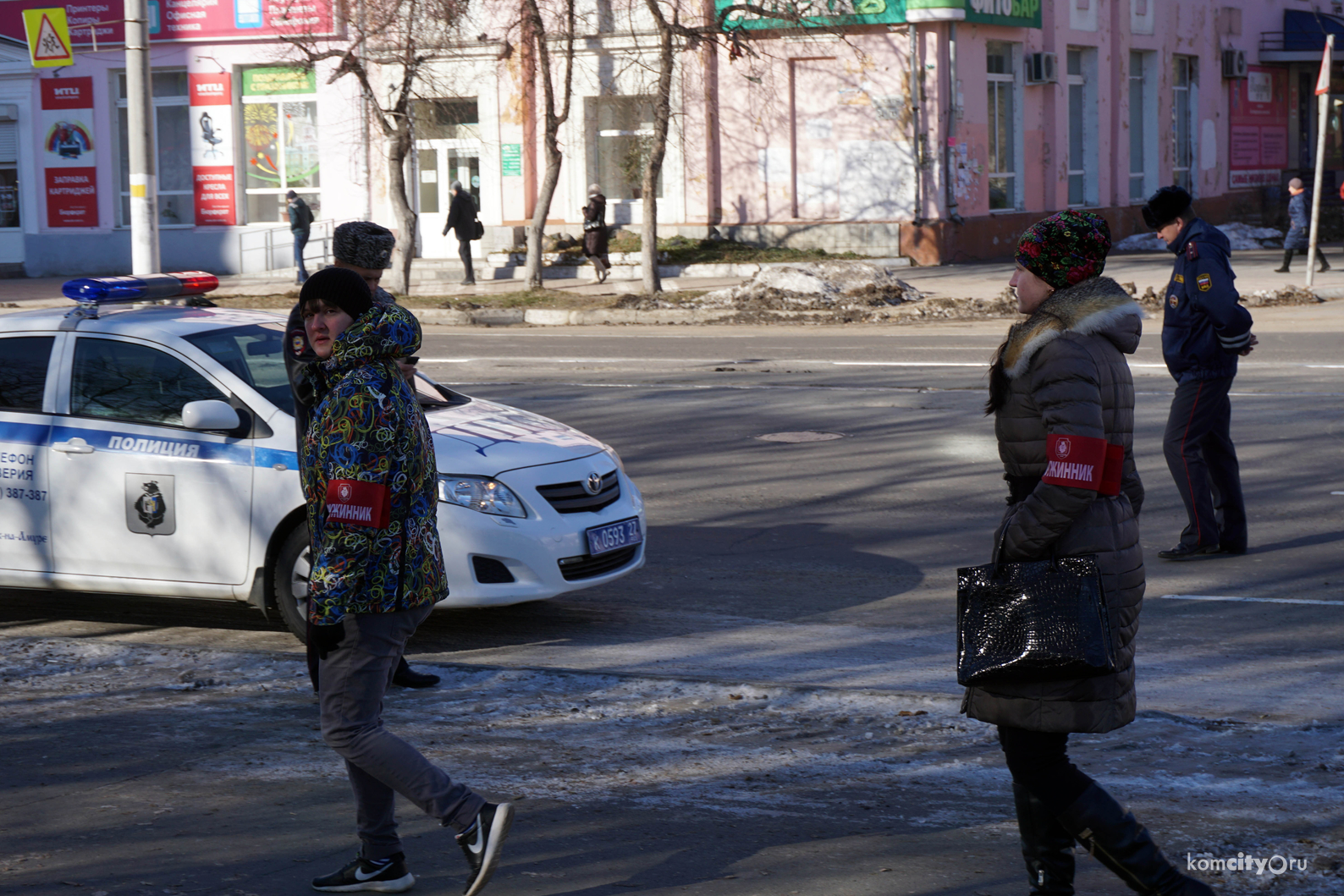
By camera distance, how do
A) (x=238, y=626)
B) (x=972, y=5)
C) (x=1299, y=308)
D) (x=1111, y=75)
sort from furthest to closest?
(x=1111, y=75), (x=972, y=5), (x=1299, y=308), (x=238, y=626)

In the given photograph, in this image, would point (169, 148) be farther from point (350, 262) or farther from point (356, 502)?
point (356, 502)

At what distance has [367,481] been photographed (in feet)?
13.4

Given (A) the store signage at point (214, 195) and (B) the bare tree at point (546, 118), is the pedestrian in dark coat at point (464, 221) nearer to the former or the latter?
(B) the bare tree at point (546, 118)

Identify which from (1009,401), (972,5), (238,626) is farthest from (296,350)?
(972,5)

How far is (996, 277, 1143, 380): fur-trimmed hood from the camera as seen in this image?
3840 mm

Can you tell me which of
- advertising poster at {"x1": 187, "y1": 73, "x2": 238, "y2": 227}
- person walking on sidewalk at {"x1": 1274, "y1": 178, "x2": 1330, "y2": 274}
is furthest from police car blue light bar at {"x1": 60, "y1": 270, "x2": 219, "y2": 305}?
advertising poster at {"x1": 187, "y1": 73, "x2": 238, "y2": 227}

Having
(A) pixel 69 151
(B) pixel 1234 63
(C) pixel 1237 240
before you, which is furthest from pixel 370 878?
(B) pixel 1234 63

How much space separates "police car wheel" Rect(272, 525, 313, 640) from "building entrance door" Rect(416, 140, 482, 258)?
28.7 metres

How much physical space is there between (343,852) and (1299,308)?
68.7 ft

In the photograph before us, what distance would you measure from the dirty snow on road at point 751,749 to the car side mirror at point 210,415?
3.42 ft

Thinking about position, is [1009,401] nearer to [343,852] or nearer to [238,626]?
[343,852]

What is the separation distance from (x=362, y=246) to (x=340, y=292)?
1763 mm

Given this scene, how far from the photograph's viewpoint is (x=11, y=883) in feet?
14.6

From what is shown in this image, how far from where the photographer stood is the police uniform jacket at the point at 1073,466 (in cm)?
378
